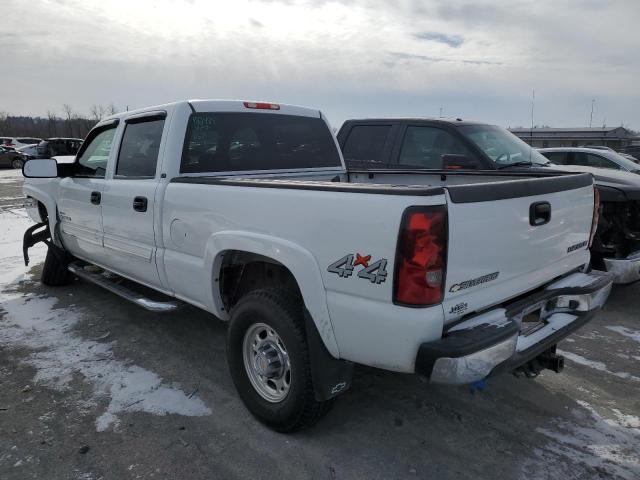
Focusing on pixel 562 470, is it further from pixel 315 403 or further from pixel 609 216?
pixel 609 216

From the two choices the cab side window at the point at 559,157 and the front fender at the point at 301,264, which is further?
the cab side window at the point at 559,157

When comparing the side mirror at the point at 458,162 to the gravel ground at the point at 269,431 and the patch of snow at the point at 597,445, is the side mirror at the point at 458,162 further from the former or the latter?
the patch of snow at the point at 597,445

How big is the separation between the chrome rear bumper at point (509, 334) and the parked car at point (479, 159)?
2.11m

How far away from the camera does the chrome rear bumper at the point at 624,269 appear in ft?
16.2

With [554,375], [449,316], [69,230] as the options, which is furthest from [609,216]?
[69,230]

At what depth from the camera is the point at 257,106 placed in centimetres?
421

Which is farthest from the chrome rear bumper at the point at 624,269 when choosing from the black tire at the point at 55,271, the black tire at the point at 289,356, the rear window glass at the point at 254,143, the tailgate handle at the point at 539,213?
the black tire at the point at 55,271

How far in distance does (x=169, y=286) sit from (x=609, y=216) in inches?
185

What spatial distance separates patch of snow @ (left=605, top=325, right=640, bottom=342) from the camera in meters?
4.46

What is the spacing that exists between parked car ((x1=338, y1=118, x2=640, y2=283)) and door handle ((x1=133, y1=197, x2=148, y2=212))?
83.1 inches

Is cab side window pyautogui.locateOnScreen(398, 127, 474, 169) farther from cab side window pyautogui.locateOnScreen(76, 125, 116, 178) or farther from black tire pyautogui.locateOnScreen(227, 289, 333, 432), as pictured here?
black tire pyautogui.locateOnScreen(227, 289, 333, 432)

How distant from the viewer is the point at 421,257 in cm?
218

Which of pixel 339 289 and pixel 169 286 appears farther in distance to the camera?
pixel 169 286

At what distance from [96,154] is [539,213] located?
4.12m
